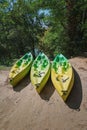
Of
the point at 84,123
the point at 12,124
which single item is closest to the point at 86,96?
the point at 84,123

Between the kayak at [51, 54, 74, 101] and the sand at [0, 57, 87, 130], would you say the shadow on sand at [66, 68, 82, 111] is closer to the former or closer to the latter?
the sand at [0, 57, 87, 130]

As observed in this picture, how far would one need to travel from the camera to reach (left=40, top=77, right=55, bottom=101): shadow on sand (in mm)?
7413

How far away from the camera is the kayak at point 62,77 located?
281 inches

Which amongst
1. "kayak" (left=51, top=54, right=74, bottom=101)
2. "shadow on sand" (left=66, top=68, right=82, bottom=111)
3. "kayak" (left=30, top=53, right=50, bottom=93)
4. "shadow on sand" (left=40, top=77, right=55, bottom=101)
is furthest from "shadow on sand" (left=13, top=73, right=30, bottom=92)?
"shadow on sand" (left=66, top=68, right=82, bottom=111)

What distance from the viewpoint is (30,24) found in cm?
2108

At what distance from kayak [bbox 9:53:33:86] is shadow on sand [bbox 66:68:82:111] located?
1.91m

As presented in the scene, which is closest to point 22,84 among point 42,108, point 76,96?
point 42,108

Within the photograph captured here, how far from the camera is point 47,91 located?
25.3ft

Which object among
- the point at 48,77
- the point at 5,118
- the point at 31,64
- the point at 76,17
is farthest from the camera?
the point at 76,17

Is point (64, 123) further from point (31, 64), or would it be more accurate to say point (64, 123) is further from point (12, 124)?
point (31, 64)

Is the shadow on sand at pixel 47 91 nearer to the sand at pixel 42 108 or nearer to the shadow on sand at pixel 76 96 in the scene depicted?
the sand at pixel 42 108

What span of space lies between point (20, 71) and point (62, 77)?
175 cm

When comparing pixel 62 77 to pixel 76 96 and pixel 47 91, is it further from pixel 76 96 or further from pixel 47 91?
pixel 76 96

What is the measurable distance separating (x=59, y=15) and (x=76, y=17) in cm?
91
